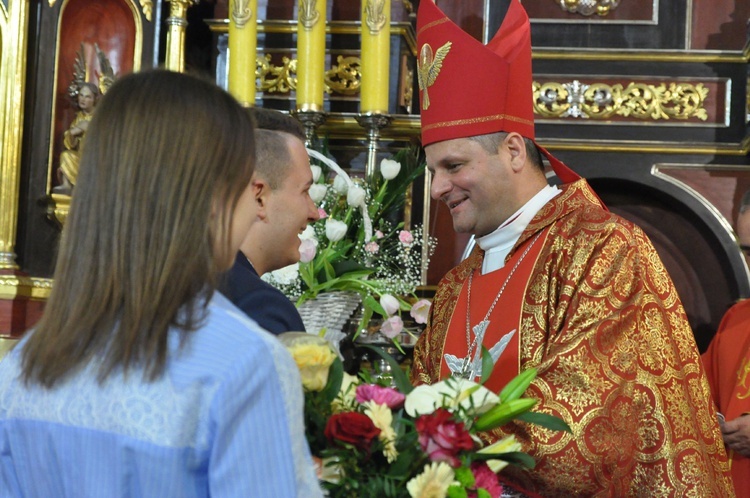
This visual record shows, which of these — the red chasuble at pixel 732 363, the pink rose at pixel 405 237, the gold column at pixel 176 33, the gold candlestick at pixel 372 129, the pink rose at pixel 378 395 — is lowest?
the red chasuble at pixel 732 363

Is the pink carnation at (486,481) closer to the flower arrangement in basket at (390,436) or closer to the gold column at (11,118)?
the flower arrangement in basket at (390,436)

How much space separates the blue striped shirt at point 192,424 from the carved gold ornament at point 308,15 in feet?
9.68

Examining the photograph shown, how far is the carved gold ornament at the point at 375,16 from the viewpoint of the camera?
4.07 metres

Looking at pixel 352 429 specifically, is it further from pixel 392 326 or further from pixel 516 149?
pixel 392 326

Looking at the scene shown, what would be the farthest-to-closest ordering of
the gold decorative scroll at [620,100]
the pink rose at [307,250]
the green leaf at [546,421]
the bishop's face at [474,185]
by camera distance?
1. the gold decorative scroll at [620,100]
2. the pink rose at [307,250]
3. the bishop's face at [474,185]
4. the green leaf at [546,421]

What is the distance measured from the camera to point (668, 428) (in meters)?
2.44

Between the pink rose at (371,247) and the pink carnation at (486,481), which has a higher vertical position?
the pink rose at (371,247)

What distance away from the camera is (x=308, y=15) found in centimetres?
417

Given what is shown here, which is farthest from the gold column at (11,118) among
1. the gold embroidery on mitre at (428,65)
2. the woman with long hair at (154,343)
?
the woman with long hair at (154,343)

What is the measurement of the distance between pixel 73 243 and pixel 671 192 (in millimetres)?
3615

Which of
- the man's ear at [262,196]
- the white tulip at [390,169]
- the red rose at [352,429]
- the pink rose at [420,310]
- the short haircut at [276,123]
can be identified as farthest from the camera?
the white tulip at [390,169]

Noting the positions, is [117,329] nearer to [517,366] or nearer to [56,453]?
[56,453]

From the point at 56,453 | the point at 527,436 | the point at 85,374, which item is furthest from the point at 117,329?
the point at 527,436

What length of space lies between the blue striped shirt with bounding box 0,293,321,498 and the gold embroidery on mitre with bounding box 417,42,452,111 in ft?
6.26
